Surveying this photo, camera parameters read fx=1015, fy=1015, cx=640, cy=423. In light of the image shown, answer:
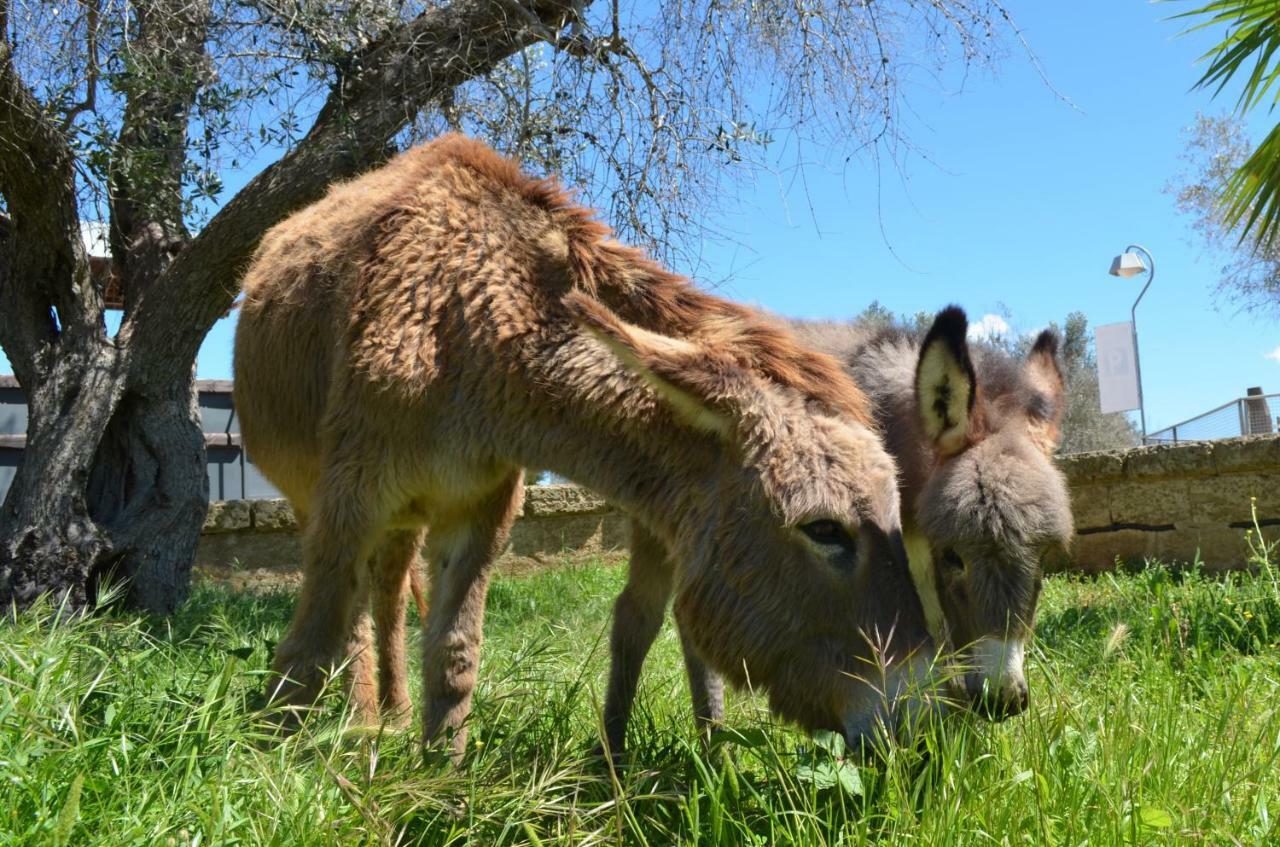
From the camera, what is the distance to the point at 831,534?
3.14 meters

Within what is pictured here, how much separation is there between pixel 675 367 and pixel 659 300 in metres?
0.60

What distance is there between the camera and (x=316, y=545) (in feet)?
12.0

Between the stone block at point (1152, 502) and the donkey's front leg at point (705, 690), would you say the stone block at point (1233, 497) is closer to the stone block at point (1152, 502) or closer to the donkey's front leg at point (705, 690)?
the stone block at point (1152, 502)

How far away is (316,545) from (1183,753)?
9.51 feet

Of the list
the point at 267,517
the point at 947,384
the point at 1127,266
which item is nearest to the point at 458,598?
the point at 947,384

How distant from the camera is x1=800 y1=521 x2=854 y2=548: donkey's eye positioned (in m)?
3.13

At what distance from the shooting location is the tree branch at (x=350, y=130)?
20.6 feet

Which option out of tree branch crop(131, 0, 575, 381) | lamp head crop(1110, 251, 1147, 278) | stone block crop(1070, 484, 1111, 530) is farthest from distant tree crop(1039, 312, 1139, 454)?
tree branch crop(131, 0, 575, 381)

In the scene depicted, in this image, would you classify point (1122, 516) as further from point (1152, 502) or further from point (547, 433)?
point (547, 433)

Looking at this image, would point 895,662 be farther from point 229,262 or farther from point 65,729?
point 229,262

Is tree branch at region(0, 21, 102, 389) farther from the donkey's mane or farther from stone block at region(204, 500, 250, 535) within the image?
the donkey's mane

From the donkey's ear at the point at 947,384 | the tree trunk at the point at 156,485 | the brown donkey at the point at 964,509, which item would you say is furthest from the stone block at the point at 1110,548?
the tree trunk at the point at 156,485

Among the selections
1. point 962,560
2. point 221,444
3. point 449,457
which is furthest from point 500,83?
point 221,444

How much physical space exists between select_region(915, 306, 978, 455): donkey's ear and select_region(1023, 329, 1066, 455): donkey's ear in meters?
0.45
